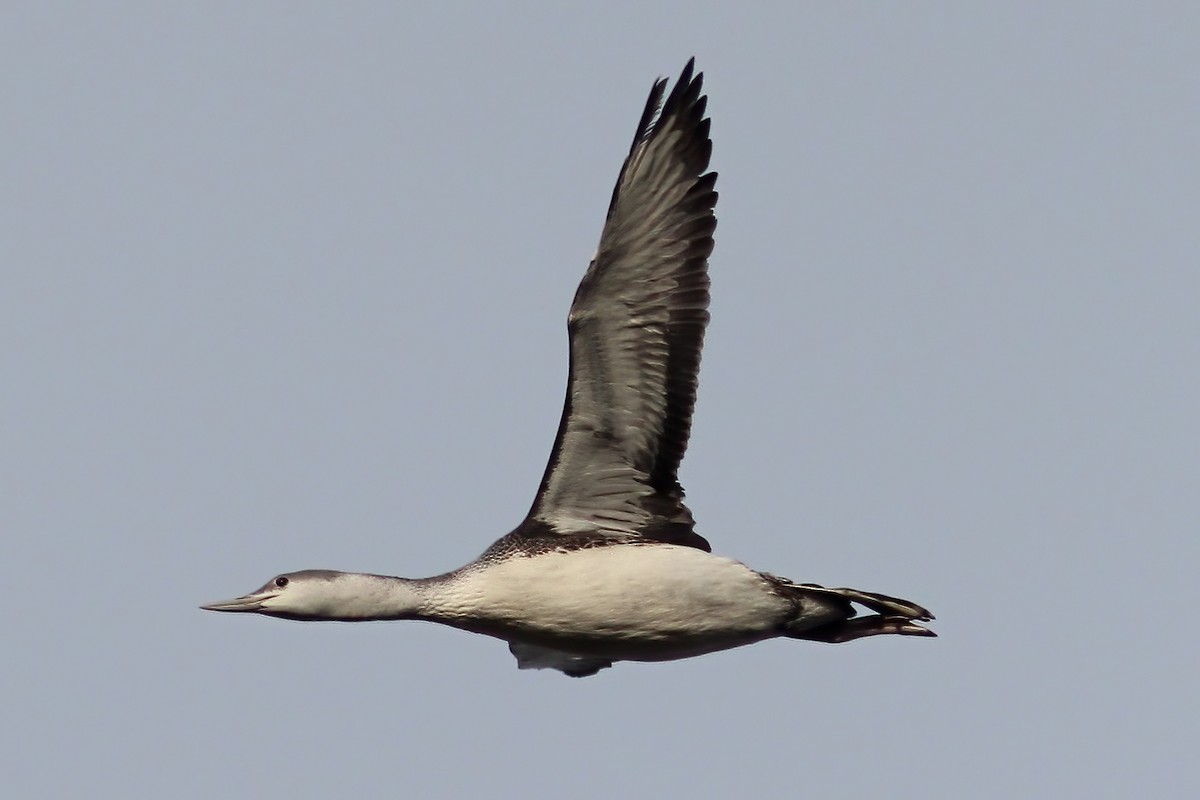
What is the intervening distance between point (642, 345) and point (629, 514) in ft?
4.81

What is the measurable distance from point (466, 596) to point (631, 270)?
2.92 m

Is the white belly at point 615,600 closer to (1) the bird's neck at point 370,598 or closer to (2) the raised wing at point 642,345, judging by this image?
(1) the bird's neck at point 370,598

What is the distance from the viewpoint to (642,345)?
1433 cm

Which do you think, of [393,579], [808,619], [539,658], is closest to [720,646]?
[808,619]

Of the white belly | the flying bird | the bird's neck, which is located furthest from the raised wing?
the bird's neck

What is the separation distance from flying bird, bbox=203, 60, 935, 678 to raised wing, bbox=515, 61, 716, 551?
0.04 ft

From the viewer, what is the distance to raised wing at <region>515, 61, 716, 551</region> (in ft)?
46.5

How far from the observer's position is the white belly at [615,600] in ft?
46.1

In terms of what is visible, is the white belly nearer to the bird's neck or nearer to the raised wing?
the bird's neck

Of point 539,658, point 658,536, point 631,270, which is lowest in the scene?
point 539,658

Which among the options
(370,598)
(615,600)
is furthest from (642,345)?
(370,598)

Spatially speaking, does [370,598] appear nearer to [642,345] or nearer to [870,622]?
[642,345]

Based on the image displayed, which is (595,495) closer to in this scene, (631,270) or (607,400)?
(607,400)

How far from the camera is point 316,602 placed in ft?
45.5
